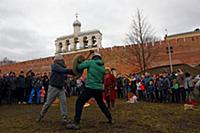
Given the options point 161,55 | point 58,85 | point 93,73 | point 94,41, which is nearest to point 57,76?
point 58,85

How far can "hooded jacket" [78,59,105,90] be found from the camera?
22.3ft

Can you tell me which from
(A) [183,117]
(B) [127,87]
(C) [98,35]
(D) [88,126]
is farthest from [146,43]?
(D) [88,126]

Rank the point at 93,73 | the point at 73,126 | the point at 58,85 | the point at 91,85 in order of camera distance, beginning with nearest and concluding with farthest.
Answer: the point at 73,126
the point at 91,85
the point at 93,73
the point at 58,85

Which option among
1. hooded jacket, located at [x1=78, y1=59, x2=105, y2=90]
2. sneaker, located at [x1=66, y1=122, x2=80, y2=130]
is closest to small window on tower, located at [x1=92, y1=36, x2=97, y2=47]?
hooded jacket, located at [x1=78, y1=59, x2=105, y2=90]

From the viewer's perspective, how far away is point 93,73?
689 cm

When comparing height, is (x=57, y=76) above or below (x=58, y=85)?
above

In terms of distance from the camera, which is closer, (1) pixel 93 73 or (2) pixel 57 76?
(1) pixel 93 73

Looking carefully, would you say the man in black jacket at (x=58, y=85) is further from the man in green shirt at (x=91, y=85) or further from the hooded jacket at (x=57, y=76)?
the man in green shirt at (x=91, y=85)

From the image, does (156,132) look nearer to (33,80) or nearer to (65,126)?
(65,126)

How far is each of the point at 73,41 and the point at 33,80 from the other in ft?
115

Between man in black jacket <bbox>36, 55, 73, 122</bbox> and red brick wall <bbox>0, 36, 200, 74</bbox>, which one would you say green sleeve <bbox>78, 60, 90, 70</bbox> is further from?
red brick wall <bbox>0, 36, 200, 74</bbox>

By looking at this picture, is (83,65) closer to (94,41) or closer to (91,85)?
(91,85)

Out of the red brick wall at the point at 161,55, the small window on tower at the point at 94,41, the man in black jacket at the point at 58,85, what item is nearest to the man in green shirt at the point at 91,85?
the man in black jacket at the point at 58,85

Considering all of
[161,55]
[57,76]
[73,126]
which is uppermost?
[161,55]
